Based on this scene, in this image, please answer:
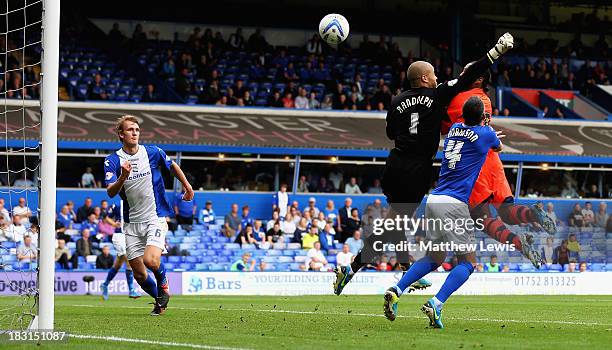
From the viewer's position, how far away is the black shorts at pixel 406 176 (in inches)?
398

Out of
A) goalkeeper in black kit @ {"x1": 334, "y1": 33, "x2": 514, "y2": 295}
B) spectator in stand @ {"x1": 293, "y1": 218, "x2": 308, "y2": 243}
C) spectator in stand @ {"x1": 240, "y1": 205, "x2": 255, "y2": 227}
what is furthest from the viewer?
spectator in stand @ {"x1": 240, "y1": 205, "x2": 255, "y2": 227}

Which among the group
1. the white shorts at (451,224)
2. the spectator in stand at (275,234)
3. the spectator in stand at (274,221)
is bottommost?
the spectator in stand at (275,234)

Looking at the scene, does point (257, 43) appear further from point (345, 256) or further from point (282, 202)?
point (345, 256)

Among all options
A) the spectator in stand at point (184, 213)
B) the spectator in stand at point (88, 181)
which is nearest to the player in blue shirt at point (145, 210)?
the spectator in stand at point (184, 213)

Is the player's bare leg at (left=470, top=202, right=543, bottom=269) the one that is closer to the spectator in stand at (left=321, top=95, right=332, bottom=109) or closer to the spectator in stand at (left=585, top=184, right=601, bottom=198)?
the spectator in stand at (left=585, top=184, right=601, bottom=198)

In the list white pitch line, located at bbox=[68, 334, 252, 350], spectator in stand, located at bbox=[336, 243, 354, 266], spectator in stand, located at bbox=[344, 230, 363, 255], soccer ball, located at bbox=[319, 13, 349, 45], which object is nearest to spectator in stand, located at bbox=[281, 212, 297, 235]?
spectator in stand, located at bbox=[344, 230, 363, 255]

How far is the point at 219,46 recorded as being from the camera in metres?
36.8

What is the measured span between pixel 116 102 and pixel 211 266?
7.44 metres

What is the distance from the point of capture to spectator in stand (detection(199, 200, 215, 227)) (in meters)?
28.1

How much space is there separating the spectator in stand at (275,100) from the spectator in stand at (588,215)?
9.95m

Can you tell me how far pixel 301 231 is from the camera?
27.4m

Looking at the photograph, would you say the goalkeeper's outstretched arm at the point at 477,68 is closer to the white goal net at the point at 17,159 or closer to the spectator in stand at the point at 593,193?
the white goal net at the point at 17,159

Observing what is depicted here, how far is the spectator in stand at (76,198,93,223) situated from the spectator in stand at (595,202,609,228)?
45.6ft

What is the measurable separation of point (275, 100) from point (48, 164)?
2513 cm
